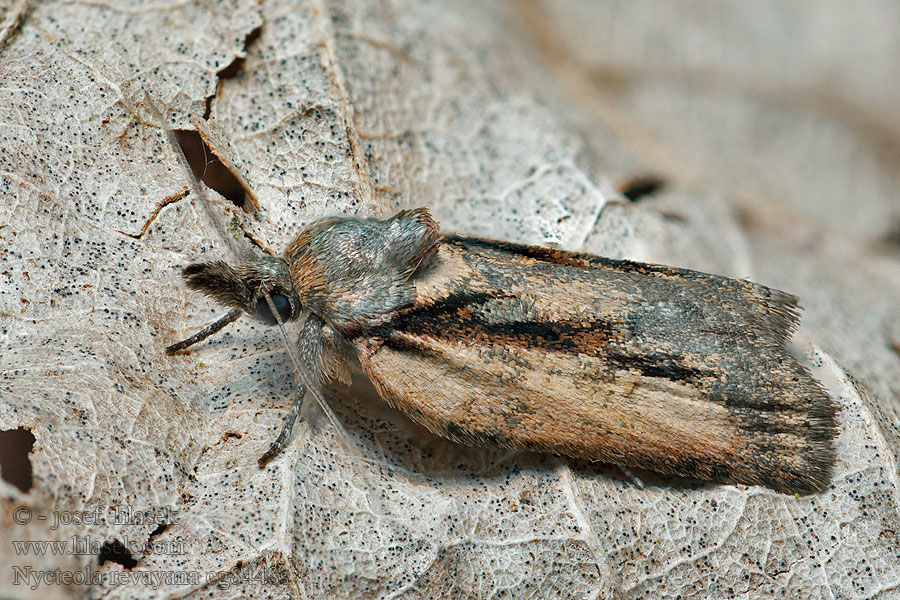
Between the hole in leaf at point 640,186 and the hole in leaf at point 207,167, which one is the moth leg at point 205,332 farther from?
the hole in leaf at point 640,186

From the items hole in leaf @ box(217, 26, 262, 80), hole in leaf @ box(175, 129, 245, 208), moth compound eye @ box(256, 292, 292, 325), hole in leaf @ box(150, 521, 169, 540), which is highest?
hole in leaf @ box(217, 26, 262, 80)

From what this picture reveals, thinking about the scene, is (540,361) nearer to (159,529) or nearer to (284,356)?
(284,356)

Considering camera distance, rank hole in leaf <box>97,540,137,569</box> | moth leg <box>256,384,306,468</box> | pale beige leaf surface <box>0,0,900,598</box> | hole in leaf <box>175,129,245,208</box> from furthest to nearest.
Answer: hole in leaf <box>175,129,245,208</box> → moth leg <box>256,384,306,468</box> → pale beige leaf surface <box>0,0,900,598</box> → hole in leaf <box>97,540,137,569</box>

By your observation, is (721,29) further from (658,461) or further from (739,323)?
(658,461)

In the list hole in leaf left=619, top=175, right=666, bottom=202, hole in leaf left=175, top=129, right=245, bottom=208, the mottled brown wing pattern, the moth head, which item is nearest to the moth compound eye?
the moth head

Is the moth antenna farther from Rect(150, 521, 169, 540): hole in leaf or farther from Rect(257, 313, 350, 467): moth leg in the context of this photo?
Rect(150, 521, 169, 540): hole in leaf

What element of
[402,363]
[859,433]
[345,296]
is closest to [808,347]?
[859,433]

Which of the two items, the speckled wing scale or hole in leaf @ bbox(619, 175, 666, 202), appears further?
hole in leaf @ bbox(619, 175, 666, 202)
